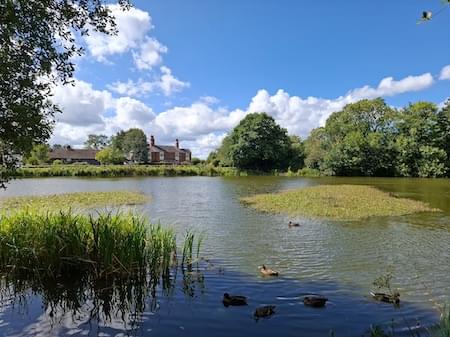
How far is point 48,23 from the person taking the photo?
6824 millimetres

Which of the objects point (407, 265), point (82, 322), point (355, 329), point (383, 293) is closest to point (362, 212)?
point (407, 265)

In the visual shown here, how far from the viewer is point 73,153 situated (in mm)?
104312

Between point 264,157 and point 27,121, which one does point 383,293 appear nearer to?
point 27,121

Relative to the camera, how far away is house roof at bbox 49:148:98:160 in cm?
9925

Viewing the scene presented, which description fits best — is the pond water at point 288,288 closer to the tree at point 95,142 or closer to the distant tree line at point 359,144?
the distant tree line at point 359,144

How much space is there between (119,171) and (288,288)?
183 ft

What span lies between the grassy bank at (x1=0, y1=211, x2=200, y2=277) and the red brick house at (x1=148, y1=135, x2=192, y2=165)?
96.6 metres

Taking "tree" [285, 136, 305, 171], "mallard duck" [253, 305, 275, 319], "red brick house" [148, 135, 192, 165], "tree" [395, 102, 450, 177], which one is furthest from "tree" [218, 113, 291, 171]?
"mallard duck" [253, 305, 275, 319]

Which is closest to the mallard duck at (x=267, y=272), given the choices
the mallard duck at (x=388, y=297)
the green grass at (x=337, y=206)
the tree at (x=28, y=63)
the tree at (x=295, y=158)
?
the mallard duck at (x=388, y=297)

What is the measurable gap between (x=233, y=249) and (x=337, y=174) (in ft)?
178

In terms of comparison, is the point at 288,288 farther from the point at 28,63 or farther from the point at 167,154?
the point at 167,154

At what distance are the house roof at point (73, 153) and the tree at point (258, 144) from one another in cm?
5077

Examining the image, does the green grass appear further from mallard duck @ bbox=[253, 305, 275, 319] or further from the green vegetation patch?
mallard duck @ bbox=[253, 305, 275, 319]

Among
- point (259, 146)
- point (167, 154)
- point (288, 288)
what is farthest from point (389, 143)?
point (167, 154)
